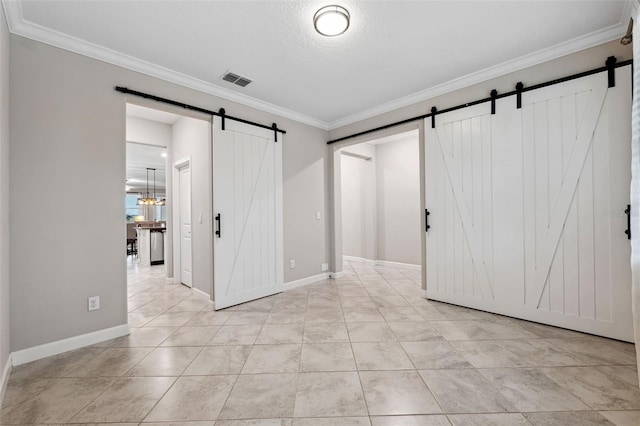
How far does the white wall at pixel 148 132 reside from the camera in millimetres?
4480

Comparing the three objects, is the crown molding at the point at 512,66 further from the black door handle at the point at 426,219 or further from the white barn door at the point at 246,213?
the white barn door at the point at 246,213

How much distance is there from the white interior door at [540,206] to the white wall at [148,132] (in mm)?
4499

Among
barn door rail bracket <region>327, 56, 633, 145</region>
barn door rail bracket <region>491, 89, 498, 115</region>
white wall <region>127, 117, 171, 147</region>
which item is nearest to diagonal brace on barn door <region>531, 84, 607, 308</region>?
barn door rail bracket <region>327, 56, 633, 145</region>

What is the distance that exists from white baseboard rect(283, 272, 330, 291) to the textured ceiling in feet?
9.83

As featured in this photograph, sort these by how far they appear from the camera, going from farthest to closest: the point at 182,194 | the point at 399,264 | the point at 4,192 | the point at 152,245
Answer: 1. the point at 152,245
2. the point at 399,264
3. the point at 182,194
4. the point at 4,192

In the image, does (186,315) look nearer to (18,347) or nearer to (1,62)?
(18,347)

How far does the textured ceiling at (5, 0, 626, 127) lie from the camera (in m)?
2.15

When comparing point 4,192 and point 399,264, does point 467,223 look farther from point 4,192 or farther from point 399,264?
point 4,192

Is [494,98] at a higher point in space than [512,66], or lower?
lower

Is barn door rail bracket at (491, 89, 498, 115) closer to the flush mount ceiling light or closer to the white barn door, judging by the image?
the flush mount ceiling light

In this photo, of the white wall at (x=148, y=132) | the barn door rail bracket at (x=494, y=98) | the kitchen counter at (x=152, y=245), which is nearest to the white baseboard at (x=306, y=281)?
the white wall at (x=148, y=132)

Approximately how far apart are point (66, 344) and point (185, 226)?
245 cm

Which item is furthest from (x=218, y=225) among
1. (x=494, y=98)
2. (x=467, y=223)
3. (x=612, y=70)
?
(x=612, y=70)

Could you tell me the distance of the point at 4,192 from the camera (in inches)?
80.0
